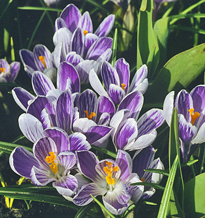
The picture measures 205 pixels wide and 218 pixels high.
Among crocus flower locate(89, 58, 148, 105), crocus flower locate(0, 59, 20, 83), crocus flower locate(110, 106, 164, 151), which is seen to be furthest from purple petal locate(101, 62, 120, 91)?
crocus flower locate(0, 59, 20, 83)

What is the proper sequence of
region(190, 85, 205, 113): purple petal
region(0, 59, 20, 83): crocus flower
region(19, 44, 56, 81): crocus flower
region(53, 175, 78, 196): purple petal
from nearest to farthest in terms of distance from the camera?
region(53, 175, 78, 196): purple petal → region(190, 85, 205, 113): purple petal → region(19, 44, 56, 81): crocus flower → region(0, 59, 20, 83): crocus flower

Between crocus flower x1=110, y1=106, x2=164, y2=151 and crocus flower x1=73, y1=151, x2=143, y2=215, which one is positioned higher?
crocus flower x1=110, y1=106, x2=164, y2=151

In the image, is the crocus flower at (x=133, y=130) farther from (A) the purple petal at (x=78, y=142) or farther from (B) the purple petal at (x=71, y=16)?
(B) the purple petal at (x=71, y=16)

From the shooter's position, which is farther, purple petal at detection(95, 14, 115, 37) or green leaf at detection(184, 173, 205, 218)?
purple petal at detection(95, 14, 115, 37)

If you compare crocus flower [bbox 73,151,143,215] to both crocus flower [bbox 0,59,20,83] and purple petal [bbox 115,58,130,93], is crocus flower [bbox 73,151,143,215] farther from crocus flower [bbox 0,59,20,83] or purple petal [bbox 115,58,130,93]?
crocus flower [bbox 0,59,20,83]

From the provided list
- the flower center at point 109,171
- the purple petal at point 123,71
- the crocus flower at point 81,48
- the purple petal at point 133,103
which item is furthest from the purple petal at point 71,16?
the flower center at point 109,171

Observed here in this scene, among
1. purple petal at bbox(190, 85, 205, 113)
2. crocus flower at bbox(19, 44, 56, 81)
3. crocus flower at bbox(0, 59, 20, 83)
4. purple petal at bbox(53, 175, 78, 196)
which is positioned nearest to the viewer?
purple petal at bbox(53, 175, 78, 196)
